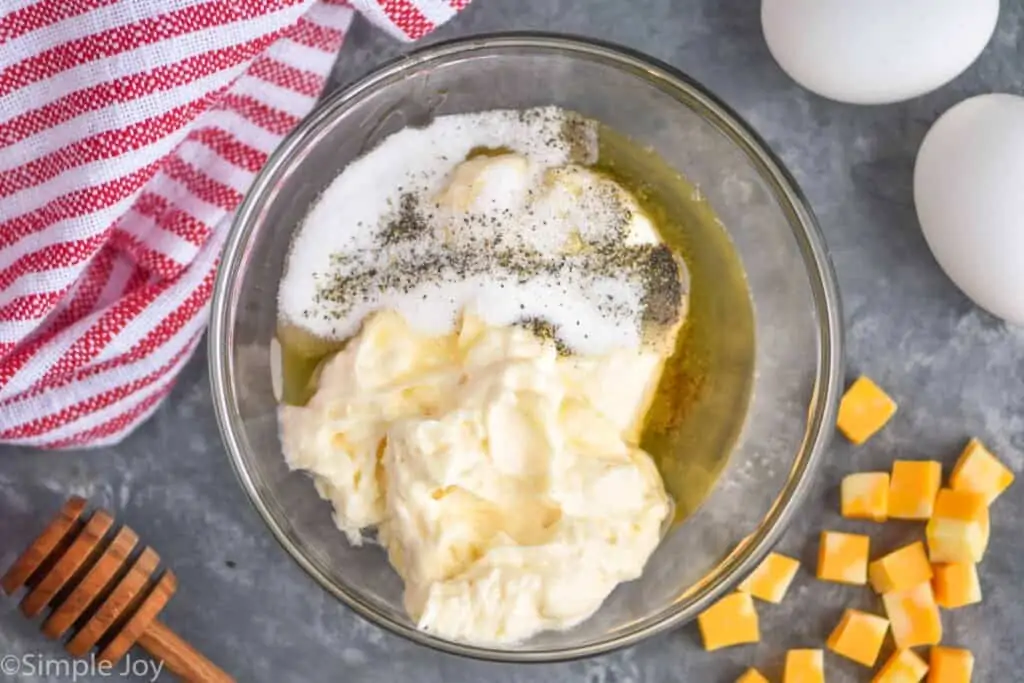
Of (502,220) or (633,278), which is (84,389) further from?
(633,278)

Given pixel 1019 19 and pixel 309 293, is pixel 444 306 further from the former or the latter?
pixel 1019 19

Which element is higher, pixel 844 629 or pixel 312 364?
pixel 312 364

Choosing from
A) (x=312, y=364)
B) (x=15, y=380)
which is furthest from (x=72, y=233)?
(x=312, y=364)

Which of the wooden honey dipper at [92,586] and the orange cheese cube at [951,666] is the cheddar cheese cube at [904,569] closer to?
the orange cheese cube at [951,666]

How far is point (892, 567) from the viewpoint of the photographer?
4.41 feet

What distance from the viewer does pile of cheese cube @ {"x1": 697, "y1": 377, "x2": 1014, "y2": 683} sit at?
1336 millimetres

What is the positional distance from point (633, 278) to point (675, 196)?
140mm

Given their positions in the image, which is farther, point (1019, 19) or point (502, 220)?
point (1019, 19)

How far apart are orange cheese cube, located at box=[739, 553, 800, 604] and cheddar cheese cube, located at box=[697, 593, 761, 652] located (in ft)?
0.04

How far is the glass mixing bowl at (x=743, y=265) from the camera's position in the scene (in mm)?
1276

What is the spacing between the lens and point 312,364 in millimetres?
1271

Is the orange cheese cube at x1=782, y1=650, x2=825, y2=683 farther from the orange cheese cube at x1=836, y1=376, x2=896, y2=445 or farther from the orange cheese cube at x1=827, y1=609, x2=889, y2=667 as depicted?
the orange cheese cube at x1=836, y1=376, x2=896, y2=445

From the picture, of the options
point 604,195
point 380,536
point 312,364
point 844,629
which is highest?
point 604,195

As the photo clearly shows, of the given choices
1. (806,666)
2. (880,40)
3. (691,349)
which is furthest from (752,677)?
(880,40)
